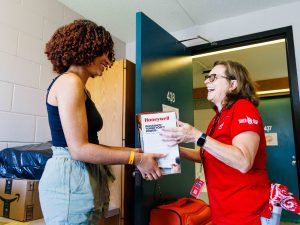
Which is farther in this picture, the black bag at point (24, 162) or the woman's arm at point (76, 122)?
the black bag at point (24, 162)

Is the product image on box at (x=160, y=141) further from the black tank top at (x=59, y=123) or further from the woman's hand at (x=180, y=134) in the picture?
the black tank top at (x=59, y=123)

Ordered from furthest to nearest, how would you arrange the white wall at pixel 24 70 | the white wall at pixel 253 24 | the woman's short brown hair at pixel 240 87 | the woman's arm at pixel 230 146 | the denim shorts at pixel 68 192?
1. the white wall at pixel 253 24
2. the white wall at pixel 24 70
3. the woman's short brown hair at pixel 240 87
4. the woman's arm at pixel 230 146
5. the denim shorts at pixel 68 192

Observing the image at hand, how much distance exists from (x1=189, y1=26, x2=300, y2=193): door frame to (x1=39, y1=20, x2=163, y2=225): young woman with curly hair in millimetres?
1631

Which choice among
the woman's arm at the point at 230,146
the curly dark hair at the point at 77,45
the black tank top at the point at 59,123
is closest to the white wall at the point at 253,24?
the woman's arm at the point at 230,146

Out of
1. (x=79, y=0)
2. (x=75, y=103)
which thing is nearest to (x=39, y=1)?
(x=79, y=0)

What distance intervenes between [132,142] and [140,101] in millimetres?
395

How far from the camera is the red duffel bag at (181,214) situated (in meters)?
1.55

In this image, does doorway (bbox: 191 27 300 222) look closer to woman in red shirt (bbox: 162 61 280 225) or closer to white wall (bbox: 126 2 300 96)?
white wall (bbox: 126 2 300 96)

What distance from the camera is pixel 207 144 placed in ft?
3.56

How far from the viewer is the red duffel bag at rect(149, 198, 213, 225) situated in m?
1.55

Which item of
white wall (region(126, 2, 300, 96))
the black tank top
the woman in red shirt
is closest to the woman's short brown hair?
the woman in red shirt

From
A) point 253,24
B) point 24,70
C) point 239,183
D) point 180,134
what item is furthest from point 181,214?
point 253,24

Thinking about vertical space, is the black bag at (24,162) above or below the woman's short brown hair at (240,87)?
below

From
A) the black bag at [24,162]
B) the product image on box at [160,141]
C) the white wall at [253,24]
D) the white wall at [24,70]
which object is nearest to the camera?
the product image on box at [160,141]
